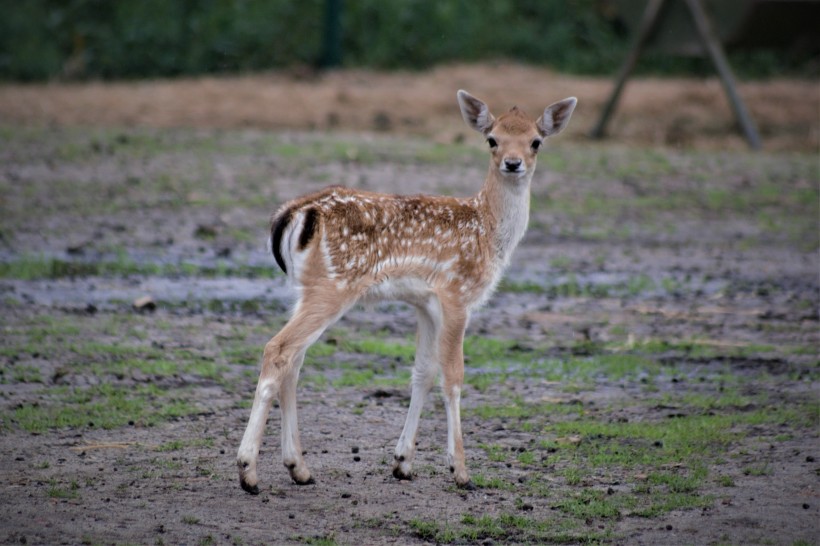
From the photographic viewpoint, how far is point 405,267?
6301 millimetres

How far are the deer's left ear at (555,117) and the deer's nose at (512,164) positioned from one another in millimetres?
443

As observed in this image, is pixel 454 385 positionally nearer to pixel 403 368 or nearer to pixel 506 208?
pixel 506 208

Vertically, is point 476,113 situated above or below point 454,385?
above

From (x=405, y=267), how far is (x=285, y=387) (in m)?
0.81

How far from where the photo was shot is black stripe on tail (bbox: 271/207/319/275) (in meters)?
6.02

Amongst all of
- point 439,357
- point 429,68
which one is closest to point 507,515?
point 439,357

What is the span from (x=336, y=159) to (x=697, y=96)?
248 inches

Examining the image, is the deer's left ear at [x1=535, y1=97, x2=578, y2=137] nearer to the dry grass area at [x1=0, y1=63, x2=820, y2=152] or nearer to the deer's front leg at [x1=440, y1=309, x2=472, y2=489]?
the deer's front leg at [x1=440, y1=309, x2=472, y2=489]

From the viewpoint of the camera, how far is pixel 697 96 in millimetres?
18469

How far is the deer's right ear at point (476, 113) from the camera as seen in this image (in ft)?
23.1

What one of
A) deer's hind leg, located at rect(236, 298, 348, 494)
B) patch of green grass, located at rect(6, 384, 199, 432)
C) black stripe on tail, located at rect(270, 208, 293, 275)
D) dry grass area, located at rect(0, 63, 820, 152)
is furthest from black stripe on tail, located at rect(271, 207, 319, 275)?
dry grass area, located at rect(0, 63, 820, 152)

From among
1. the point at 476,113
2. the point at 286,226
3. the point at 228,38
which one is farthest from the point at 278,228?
the point at 228,38

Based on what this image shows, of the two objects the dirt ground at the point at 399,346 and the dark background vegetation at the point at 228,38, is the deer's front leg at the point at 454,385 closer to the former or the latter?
the dirt ground at the point at 399,346

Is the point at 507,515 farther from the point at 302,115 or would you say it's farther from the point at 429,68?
the point at 429,68
